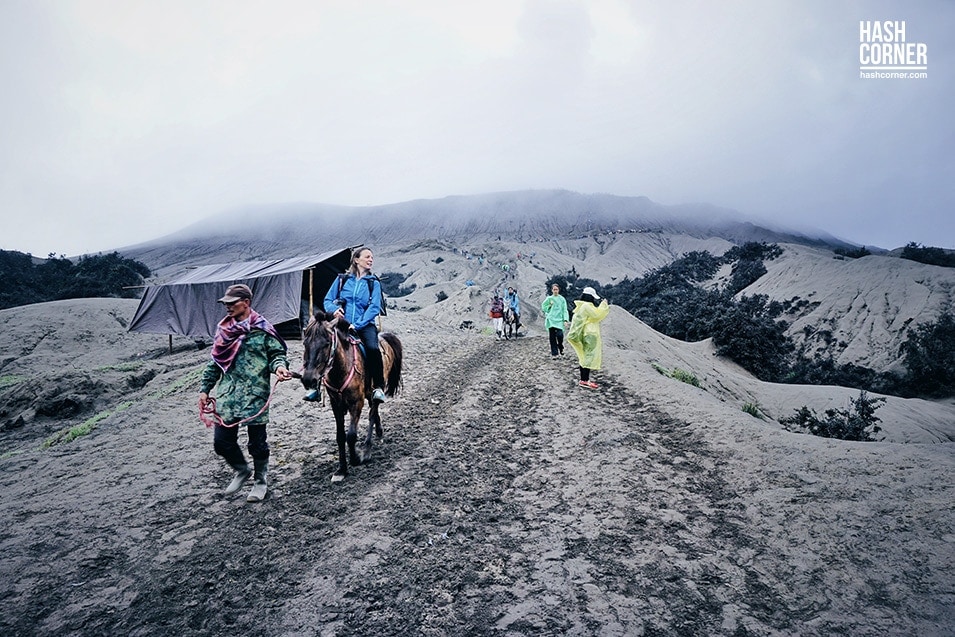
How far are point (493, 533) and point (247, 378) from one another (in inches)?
110

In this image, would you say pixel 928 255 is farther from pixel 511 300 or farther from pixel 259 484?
pixel 259 484

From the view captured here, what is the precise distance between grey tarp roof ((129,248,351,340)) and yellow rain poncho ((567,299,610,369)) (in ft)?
36.3

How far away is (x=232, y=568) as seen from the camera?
3146mm

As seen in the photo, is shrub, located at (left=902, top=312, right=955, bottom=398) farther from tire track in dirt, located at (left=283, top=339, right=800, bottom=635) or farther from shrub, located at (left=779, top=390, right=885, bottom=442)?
tire track in dirt, located at (left=283, top=339, right=800, bottom=635)

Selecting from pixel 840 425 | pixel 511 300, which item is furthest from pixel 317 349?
pixel 511 300

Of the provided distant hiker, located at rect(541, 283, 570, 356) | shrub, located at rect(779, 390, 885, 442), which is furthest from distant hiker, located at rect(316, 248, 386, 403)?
shrub, located at rect(779, 390, 885, 442)

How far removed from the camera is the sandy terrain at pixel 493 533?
2.65 meters

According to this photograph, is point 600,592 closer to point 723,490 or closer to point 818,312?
point 723,490

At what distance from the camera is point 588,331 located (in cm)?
861

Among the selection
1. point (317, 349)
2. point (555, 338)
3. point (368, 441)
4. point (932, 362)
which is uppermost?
point (317, 349)

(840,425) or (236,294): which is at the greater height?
(236,294)

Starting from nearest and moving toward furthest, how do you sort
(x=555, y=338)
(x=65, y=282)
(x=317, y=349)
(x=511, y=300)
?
(x=317, y=349) → (x=555, y=338) → (x=511, y=300) → (x=65, y=282)

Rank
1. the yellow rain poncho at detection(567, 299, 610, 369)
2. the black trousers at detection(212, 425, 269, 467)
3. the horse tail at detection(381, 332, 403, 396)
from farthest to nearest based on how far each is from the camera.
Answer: the yellow rain poncho at detection(567, 299, 610, 369) → the horse tail at detection(381, 332, 403, 396) → the black trousers at detection(212, 425, 269, 467)

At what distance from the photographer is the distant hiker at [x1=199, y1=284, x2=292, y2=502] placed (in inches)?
154
